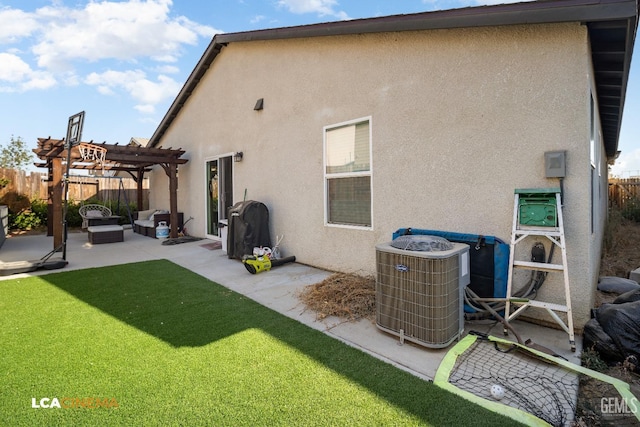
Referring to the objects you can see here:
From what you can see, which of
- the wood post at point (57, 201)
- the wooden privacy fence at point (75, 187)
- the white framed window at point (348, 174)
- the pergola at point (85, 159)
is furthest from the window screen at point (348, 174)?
the wooden privacy fence at point (75, 187)

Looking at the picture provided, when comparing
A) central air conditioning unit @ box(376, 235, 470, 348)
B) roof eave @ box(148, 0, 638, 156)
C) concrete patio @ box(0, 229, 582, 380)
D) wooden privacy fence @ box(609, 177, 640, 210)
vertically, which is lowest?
concrete patio @ box(0, 229, 582, 380)

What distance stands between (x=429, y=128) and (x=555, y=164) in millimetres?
1466

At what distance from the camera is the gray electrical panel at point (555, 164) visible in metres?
3.09

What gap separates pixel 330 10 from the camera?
8.61 meters

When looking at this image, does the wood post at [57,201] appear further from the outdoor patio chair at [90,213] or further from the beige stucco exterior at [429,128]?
the beige stucco exterior at [429,128]

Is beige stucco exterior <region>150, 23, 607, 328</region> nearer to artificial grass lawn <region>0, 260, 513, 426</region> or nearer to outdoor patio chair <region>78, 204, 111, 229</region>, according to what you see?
artificial grass lawn <region>0, 260, 513, 426</region>

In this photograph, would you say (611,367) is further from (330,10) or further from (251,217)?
(330,10)

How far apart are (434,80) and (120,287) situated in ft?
17.5

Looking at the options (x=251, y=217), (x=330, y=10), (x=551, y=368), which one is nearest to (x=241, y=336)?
(x=551, y=368)

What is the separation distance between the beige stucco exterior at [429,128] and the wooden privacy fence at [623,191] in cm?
919

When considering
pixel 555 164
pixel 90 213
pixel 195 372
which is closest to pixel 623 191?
pixel 555 164

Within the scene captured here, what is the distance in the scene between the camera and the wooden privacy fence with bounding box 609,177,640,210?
11.1 m

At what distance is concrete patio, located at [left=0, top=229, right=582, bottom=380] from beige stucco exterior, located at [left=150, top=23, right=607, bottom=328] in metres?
0.52

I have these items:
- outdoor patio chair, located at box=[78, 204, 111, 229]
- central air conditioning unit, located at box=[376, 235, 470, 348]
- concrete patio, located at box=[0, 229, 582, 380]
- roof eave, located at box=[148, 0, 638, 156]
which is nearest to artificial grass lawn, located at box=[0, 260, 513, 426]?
concrete patio, located at box=[0, 229, 582, 380]
